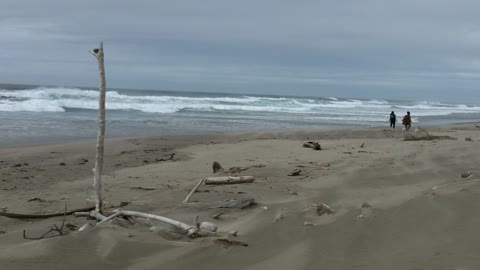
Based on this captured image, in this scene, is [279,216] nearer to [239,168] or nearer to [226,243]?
[226,243]

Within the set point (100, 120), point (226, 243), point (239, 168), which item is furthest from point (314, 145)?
point (226, 243)

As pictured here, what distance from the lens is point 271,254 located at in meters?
4.38

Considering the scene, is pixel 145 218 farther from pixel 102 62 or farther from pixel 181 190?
pixel 181 190

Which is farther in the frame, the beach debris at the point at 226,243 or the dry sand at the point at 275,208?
the beach debris at the point at 226,243

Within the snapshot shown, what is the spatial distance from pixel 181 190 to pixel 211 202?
3.87ft

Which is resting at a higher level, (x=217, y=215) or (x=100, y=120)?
(x=100, y=120)

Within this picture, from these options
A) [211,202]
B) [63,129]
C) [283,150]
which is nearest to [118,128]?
[63,129]

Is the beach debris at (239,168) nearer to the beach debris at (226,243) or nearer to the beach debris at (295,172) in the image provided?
the beach debris at (295,172)

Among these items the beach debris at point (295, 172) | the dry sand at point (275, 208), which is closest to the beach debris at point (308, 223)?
the dry sand at point (275, 208)

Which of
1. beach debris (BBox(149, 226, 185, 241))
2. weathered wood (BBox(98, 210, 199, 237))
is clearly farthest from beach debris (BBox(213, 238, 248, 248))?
beach debris (BBox(149, 226, 185, 241))

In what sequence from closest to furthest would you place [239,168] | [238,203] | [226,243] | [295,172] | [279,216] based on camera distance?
[226,243]
[279,216]
[238,203]
[295,172]
[239,168]

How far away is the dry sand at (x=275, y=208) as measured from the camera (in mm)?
4180

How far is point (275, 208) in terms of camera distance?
6.08m

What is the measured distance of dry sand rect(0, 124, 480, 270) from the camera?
418 centimetres
